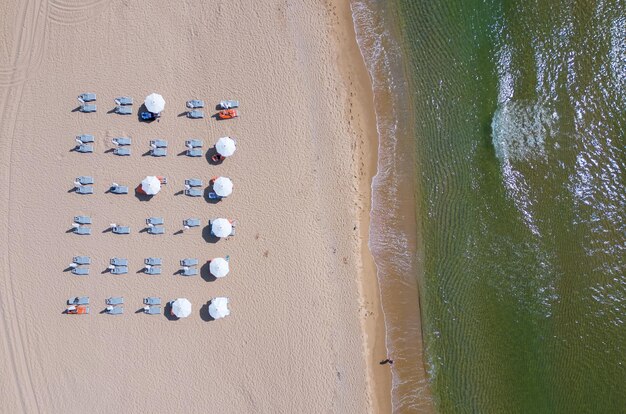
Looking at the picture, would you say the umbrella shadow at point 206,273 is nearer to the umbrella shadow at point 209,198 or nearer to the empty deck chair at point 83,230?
the umbrella shadow at point 209,198

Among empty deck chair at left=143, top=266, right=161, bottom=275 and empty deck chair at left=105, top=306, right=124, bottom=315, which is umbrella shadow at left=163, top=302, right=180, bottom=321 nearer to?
empty deck chair at left=143, top=266, right=161, bottom=275

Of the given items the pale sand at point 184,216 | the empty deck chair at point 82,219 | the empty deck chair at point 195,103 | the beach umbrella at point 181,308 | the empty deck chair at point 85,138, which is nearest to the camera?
the beach umbrella at point 181,308

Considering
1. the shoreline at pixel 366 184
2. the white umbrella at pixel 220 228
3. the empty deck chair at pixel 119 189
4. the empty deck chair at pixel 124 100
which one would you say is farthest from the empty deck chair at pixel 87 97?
the shoreline at pixel 366 184

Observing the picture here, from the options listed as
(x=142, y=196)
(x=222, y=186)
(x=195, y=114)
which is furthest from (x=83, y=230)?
(x=195, y=114)

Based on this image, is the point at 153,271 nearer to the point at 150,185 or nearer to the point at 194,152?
the point at 150,185

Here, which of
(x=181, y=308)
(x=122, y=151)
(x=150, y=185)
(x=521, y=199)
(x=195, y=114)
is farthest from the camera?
(x=521, y=199)
